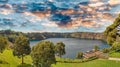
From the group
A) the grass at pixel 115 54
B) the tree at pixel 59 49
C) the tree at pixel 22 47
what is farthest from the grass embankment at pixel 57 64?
the tree at pixel 59 49

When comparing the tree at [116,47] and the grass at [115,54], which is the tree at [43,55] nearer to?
the grass at [115,54]

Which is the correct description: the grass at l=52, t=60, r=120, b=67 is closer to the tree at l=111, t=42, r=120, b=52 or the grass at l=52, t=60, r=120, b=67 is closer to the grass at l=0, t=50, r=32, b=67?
the tree at l=111, t=42, r=120, b=52

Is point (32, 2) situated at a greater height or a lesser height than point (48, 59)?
greater

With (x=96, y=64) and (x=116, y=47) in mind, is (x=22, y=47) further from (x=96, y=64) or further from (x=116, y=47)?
(x=116, y=47)

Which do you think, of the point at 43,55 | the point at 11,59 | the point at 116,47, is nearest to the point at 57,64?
the point at 43,55

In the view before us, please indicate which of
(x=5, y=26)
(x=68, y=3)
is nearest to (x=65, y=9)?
(x=68, y=3)

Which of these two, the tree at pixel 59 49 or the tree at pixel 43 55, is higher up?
the tree at pixel 43 55

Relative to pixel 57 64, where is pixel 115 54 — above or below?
above

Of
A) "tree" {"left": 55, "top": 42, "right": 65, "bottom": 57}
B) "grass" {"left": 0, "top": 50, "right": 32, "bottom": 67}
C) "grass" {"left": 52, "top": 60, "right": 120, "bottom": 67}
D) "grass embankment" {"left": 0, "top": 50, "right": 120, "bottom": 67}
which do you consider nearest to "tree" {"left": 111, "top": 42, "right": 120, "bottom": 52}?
"grass embankment" {"left": 0, "top": 50, "right": 120, "bottom": 67}

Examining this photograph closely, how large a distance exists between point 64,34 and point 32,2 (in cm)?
362

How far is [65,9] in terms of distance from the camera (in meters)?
24.0

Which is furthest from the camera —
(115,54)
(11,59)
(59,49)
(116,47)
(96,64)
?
(59,49)

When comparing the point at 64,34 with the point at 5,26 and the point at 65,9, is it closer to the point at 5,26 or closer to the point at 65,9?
the point at 65,9

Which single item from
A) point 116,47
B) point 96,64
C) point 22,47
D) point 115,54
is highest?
point 22,47
